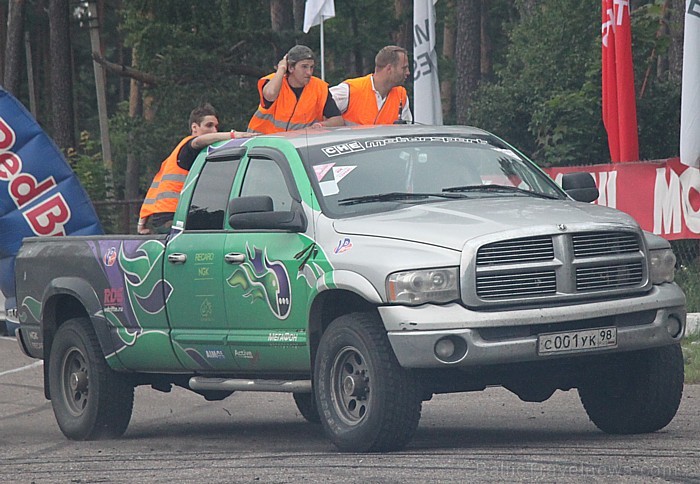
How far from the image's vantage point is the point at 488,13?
58000 millimetres

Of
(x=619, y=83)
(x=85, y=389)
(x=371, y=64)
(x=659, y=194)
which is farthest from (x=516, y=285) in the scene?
(x=371, y=64)

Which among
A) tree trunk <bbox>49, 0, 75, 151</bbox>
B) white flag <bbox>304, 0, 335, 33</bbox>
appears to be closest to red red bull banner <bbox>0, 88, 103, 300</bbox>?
white flag <bbox>304, 0, 335, 33</bbox>

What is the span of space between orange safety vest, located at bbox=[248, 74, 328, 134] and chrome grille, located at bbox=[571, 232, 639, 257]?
3575 mm

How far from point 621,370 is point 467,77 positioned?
27.9 m

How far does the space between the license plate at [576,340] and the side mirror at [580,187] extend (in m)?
1.34

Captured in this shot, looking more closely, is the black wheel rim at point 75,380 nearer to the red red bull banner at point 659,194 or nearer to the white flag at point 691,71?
the red red bull banner at point 659,194

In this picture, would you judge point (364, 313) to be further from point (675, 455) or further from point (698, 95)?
point (698, 95)

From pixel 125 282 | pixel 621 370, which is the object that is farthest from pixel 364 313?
pixel 125 282

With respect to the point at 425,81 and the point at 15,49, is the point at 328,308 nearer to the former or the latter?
the point at 425,81

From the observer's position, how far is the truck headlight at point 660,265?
8109 millimetres

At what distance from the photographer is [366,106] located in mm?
11398

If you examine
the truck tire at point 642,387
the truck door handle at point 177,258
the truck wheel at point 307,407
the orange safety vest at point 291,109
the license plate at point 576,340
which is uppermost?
the orange safety vest at point 291,109

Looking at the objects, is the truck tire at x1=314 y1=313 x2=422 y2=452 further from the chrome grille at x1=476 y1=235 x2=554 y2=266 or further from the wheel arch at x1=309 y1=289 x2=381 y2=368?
the chrome grille at x1=476 y1=235 x2=554 y2=266

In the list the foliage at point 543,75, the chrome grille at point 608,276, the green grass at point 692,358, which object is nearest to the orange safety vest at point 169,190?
the chrome grille at point 608,276
